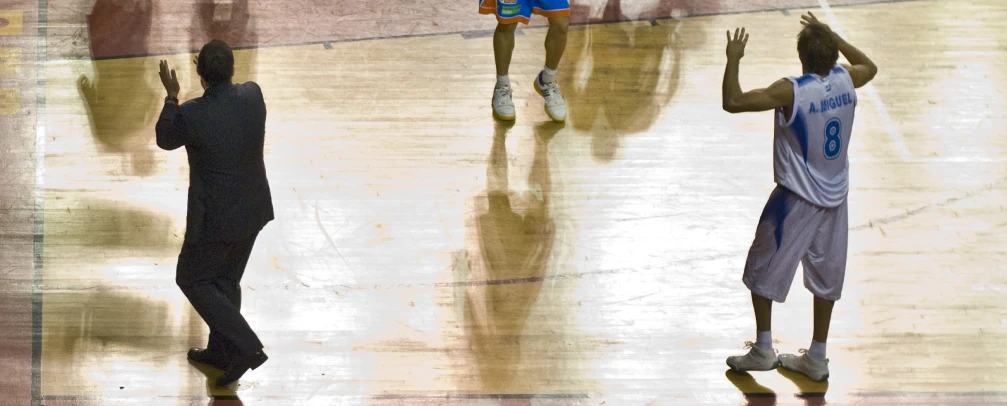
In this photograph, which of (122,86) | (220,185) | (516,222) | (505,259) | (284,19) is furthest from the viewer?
(284,19)

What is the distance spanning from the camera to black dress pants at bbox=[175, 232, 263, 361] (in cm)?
507

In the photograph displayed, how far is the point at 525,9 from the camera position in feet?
23.2

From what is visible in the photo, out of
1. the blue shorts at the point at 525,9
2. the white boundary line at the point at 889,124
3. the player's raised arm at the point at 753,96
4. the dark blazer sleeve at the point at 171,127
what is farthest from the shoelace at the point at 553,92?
the dark blazer sleeve at the point at 171,127

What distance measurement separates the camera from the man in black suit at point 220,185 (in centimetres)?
486

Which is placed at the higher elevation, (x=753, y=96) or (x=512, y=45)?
(x=753, y=96)

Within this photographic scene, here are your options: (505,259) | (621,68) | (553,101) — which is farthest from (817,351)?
(621,68)

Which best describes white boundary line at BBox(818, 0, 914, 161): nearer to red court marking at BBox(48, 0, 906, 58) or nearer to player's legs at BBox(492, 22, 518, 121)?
red court marking at BBox(48, 0, 906, 58)

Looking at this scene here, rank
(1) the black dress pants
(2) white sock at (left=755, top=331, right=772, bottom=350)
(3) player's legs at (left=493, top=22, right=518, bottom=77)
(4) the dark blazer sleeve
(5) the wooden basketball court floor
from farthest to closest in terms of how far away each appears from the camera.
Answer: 1. (3) player's legs at (left=493, top=22, right=518, bottom=77)
2. (5) the wooden basketball court floor
3. (2) white sock at (left=755, top=331, right=772, bottom=350)
4. (1) the black dress pants
5. (4) the dark blazer sleeve

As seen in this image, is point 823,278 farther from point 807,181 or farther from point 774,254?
point 807,181

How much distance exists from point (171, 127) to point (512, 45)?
2868 millimetres

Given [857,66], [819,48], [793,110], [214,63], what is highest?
[819,48]

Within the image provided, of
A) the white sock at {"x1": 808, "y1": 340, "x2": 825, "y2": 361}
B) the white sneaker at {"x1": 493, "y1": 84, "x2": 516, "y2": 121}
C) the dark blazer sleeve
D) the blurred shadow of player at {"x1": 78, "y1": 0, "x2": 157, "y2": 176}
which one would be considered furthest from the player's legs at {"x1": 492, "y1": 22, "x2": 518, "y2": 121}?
the dark blazer sleeve

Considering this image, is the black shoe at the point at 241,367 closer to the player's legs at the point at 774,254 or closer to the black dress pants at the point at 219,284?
the black dress pants at the point at 219,284

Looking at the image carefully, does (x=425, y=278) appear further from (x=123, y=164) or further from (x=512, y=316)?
(x=123, y=164)
